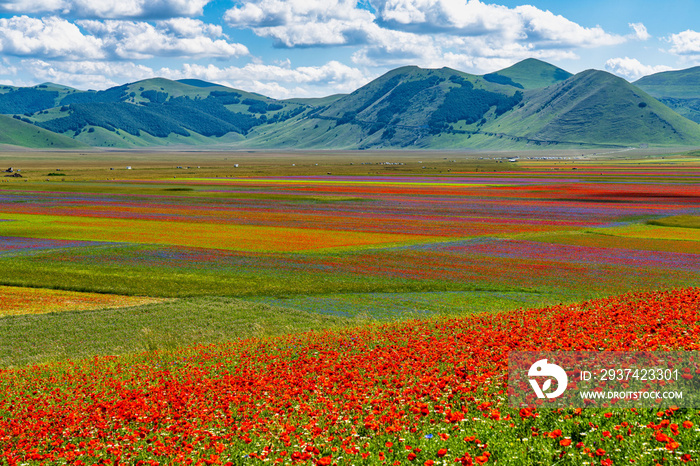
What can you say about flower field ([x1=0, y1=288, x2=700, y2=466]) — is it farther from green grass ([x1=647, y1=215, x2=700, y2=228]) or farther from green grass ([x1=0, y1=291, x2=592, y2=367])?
green grass ([x1=647, y1=215, x2=700, y2=228])

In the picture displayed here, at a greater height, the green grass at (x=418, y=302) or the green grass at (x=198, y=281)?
the green grass at (x=198, y=281)

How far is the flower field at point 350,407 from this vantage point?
38.2 ft

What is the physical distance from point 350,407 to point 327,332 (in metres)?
12.2

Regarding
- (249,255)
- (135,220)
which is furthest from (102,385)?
(135,220)

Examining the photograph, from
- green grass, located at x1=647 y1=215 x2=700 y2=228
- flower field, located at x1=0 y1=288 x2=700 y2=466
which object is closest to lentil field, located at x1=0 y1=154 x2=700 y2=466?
flower field, located at x1=0 y1=288 x2=700 y2=466

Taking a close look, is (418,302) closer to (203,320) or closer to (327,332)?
(327,332)

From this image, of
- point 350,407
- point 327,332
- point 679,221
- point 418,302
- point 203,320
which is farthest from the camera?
point 679,221

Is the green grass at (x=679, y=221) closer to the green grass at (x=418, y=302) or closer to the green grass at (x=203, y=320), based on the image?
the green grass at (x=418, y=302)

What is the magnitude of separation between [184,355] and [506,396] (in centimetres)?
1314

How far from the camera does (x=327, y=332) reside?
2697 centimetres

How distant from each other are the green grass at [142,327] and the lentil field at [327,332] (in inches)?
6.3

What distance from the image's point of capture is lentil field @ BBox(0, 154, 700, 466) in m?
12.5

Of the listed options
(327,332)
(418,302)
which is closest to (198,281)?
(418,302)

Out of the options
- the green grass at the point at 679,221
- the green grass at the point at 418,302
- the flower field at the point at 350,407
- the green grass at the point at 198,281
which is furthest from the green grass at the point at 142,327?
the green grass at the point at 679,221
